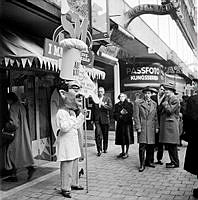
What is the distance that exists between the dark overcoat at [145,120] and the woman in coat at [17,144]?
2263 mm

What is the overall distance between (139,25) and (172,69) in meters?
6.22

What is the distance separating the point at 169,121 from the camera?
6648 mm

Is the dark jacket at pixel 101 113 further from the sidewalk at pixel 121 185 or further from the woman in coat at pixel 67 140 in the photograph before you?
the woman in coat at pixel 67 140

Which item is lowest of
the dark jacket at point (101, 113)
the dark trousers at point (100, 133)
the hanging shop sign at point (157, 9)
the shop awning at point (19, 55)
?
the dark trousers at point (100, 133)

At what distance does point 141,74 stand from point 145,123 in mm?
7609

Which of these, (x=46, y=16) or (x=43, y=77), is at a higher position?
(x=46, y=16)

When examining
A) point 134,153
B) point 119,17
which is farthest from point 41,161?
point 119,17

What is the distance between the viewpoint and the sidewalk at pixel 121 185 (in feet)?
15.7

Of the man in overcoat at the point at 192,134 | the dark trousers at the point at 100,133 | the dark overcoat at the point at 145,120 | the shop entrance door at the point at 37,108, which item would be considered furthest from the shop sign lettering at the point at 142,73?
the man in overcoat at the point at 192,134

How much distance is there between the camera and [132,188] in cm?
514

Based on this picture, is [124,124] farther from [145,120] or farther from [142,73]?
[142,73]

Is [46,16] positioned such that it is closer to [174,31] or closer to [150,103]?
[150,103]

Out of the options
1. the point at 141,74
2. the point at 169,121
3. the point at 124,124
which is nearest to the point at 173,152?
the point at 169,121

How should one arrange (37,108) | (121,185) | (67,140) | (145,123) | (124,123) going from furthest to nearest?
(124,123), (37,108), (145,123), (121,185), (67,140)
